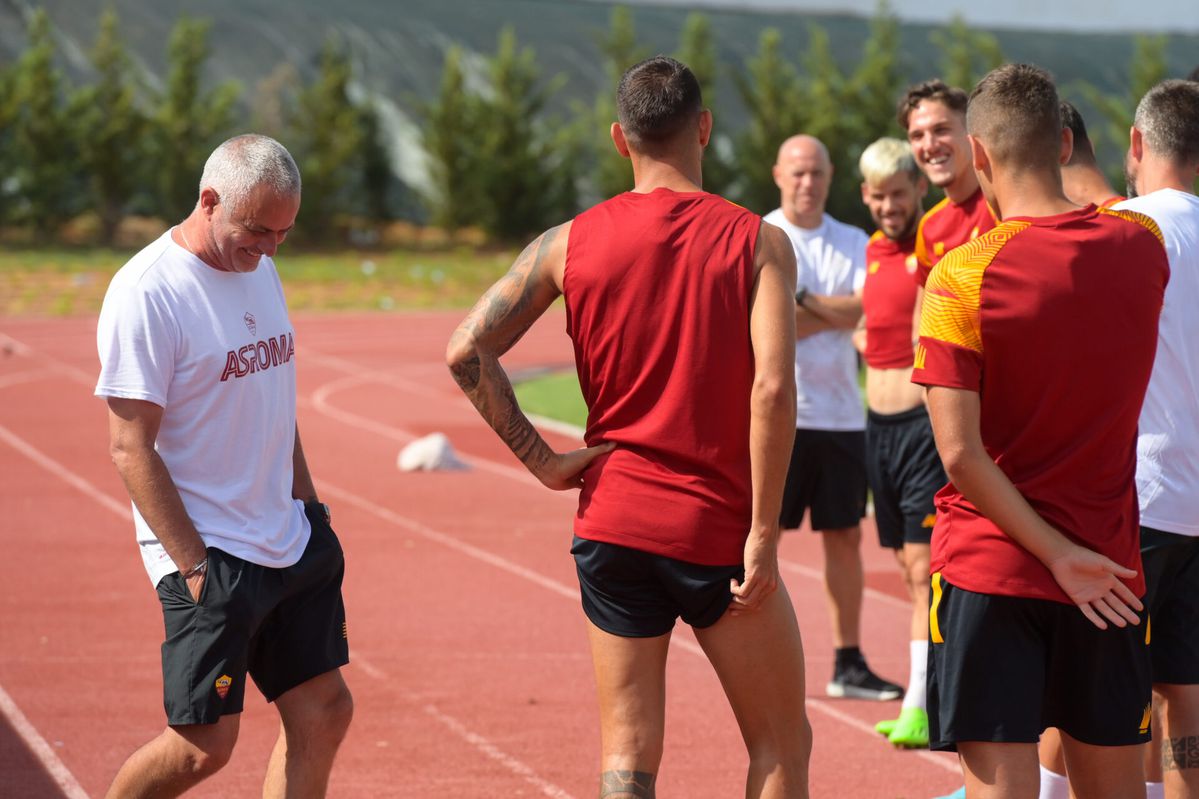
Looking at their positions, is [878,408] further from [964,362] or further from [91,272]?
[91,272]

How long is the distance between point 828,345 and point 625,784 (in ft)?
10.9

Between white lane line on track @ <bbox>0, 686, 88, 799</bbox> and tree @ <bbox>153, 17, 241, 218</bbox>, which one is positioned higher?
tree @ <bbox>153, 17, 241, 218</bbox>

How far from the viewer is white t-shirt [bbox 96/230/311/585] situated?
3.59m

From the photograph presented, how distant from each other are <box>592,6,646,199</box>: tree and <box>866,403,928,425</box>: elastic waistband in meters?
30.1

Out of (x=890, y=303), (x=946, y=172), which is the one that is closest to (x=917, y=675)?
(x=890, y=303)

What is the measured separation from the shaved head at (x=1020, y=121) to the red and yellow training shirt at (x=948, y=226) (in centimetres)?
197

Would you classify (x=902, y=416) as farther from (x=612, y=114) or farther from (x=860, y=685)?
(x=612, y=114)

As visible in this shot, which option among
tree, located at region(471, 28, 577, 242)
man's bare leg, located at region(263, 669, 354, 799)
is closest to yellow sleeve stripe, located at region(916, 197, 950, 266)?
man's bare leg, located at region(263, 669, 354, 799)

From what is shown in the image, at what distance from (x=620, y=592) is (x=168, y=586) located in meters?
1.11

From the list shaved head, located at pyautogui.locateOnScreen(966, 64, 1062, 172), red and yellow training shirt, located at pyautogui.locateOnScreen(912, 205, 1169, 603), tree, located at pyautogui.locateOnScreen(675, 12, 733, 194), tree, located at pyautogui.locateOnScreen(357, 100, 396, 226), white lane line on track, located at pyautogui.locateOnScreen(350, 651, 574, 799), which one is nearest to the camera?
red and yellow training shirt, located at pyautogui.locateOnScreen(912, 205, 1169, 603)

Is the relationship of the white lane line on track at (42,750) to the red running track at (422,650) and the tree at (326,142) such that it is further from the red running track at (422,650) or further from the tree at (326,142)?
the tree at (326,142)

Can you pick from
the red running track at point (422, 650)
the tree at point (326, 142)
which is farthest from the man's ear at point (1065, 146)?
the tree at point (326, 142)

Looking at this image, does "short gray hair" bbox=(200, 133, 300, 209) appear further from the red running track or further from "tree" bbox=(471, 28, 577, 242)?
"tree" bbox=(471, 28, 577, 242)

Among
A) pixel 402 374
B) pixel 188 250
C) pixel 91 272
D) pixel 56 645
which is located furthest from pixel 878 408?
pixel 91 272
